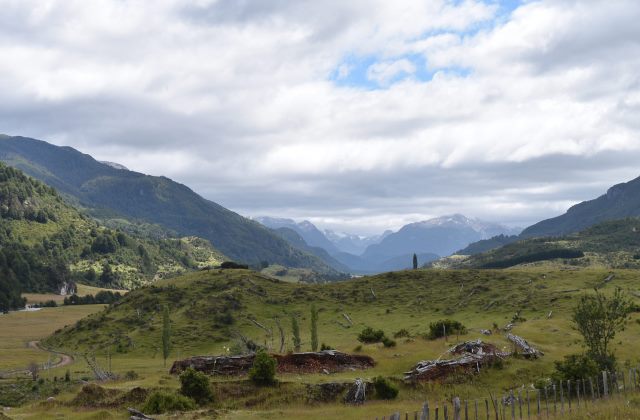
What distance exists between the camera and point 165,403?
43.9 m

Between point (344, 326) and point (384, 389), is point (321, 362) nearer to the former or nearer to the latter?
point (384, 389)

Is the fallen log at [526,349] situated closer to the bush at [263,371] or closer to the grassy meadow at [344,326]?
the grassy meadow at [344,326]

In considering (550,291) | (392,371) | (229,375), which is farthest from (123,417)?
(550,291)

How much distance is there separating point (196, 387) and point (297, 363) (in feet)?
39.9

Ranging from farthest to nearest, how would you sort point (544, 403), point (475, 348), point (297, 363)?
point (297, 363) → point (475, 348) → point (544, 403)

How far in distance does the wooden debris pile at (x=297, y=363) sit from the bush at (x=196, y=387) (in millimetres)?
8690

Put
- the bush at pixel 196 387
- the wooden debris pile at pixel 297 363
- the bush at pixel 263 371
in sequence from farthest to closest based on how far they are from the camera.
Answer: the wooden debris pile at pixel 297 363
the bush at pixel 263 371
the bush at pixel 196 387

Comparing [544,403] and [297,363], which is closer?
[544,403]

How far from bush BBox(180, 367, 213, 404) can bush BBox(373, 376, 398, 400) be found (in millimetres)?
14371

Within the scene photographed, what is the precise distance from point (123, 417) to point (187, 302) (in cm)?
12124

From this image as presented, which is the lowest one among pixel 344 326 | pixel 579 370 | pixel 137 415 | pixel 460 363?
pixel 344 326

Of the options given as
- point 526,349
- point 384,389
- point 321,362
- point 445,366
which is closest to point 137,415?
point 384,389

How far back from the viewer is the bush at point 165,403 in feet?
143

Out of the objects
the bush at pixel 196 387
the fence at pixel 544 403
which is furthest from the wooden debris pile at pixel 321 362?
the fence at pixel 544 403
